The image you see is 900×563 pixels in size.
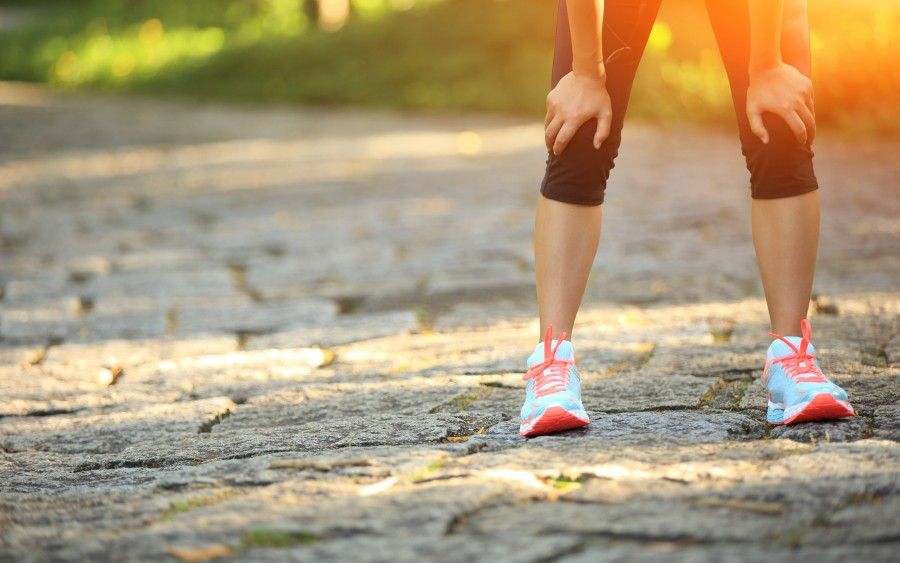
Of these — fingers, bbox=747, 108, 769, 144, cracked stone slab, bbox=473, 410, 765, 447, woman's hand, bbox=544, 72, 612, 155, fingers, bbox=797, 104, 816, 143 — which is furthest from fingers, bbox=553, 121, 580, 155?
cracked stone slab, bbox=473, 410, 765, 447

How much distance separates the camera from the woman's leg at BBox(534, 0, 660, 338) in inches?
97.2

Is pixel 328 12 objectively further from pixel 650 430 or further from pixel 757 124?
pixel 650 430

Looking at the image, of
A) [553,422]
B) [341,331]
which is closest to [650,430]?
[553,422]

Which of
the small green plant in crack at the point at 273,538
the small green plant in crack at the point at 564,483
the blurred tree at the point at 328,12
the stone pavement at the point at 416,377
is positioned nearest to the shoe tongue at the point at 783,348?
the stone pavement at the point at 416,377

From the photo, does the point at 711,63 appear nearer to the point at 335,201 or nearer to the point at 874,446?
the point at 335,201

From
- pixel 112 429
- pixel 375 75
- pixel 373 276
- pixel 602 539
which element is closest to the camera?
pixel 602 539

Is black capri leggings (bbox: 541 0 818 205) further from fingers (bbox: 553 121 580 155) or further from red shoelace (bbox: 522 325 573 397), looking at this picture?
red shoelace (bbox: 522 325 573 397)

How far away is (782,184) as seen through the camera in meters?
2.50

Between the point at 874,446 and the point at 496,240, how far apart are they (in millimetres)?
3324

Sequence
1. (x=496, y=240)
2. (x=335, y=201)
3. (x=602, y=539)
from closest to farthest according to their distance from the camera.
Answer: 1. (x=602, y=539)
2. (x=496, y=240)
3. (x=335, y=201)

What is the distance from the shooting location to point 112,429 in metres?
2.80

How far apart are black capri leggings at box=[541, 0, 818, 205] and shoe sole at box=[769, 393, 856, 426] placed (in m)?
0.45

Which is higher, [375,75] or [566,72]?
[375,75]

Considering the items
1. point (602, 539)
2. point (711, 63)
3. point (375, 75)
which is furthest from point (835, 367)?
point (375, 75)
